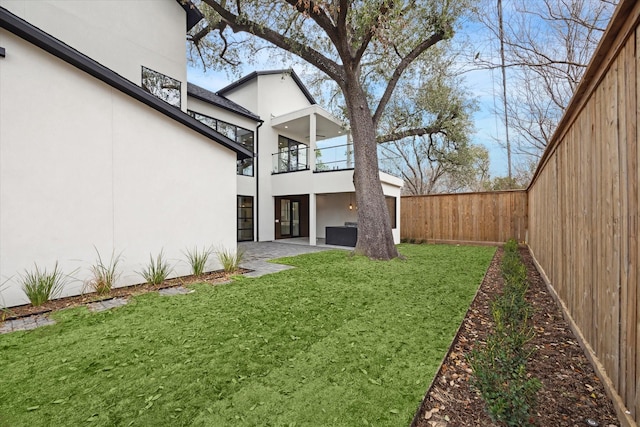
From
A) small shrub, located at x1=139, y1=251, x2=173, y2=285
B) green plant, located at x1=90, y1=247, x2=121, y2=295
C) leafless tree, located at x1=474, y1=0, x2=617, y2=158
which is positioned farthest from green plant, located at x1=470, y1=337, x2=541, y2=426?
green plant, located at x1=90, y1=247, x2=121, y2=295

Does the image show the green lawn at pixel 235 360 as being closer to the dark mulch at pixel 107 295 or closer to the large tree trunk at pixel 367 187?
the dark mulch at pixel 107 295

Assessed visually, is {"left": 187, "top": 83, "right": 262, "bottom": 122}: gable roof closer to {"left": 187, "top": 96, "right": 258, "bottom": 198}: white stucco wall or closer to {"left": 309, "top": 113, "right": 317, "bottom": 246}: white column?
{"left": 187, "top": 96, "right": 258, "bottom": 198}: white stucco wall

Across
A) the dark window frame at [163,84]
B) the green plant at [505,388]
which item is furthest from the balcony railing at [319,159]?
the green plant at [505,388]

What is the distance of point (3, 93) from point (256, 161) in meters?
9.23

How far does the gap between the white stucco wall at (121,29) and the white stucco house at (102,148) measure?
0.08 feet

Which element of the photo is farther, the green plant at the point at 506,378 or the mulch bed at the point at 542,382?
the mulch bed at the point at 542,382

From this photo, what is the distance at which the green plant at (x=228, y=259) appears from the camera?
629cm

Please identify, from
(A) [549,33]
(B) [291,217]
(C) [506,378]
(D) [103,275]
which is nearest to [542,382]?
(C) [506,378]

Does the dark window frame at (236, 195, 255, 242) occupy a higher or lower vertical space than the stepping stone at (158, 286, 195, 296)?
higher

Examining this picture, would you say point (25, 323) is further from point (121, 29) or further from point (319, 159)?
point (319, 159)

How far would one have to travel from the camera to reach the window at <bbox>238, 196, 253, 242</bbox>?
1259 cm

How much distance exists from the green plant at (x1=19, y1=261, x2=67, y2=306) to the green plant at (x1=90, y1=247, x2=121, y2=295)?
0.43 metres

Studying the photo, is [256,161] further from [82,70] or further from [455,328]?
[455,328]

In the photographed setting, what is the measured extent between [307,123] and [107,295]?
35.2 ft
